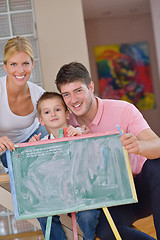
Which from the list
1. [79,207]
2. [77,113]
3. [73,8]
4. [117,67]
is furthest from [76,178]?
[117,67]

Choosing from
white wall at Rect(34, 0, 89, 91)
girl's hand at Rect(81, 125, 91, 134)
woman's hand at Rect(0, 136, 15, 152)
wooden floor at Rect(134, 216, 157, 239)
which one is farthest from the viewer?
white wall at Rect(34, 0, 89, 91)

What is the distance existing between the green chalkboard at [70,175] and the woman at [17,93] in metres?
0.66

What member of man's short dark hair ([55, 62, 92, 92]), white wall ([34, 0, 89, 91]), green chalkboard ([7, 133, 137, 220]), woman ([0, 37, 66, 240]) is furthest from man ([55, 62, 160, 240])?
white wall ([34, 0, 89, 91])

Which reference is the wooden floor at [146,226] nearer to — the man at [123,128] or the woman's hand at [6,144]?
the man at [123,128]

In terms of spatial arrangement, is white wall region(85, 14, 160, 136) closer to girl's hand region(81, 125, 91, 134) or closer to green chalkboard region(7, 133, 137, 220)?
girl's hand region(81, 125, 91, 134)

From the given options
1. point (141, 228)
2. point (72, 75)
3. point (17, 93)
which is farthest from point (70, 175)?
point (141, 228)

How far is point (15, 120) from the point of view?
2.13 meters

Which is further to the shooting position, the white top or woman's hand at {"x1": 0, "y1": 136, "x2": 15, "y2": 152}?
the white top

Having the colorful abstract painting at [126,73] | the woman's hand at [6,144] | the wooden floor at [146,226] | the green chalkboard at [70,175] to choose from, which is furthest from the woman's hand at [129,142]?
the colorful abstract painting at [126,73]

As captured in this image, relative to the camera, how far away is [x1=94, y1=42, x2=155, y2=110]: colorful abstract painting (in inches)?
258

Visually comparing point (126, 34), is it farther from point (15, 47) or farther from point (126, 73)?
point (15, 47)

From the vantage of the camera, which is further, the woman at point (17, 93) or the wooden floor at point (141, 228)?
the wooden floor at point (141, 228)

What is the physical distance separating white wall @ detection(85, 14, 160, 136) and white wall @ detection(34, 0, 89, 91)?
10.8 feet

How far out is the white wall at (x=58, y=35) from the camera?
10.4 feet
